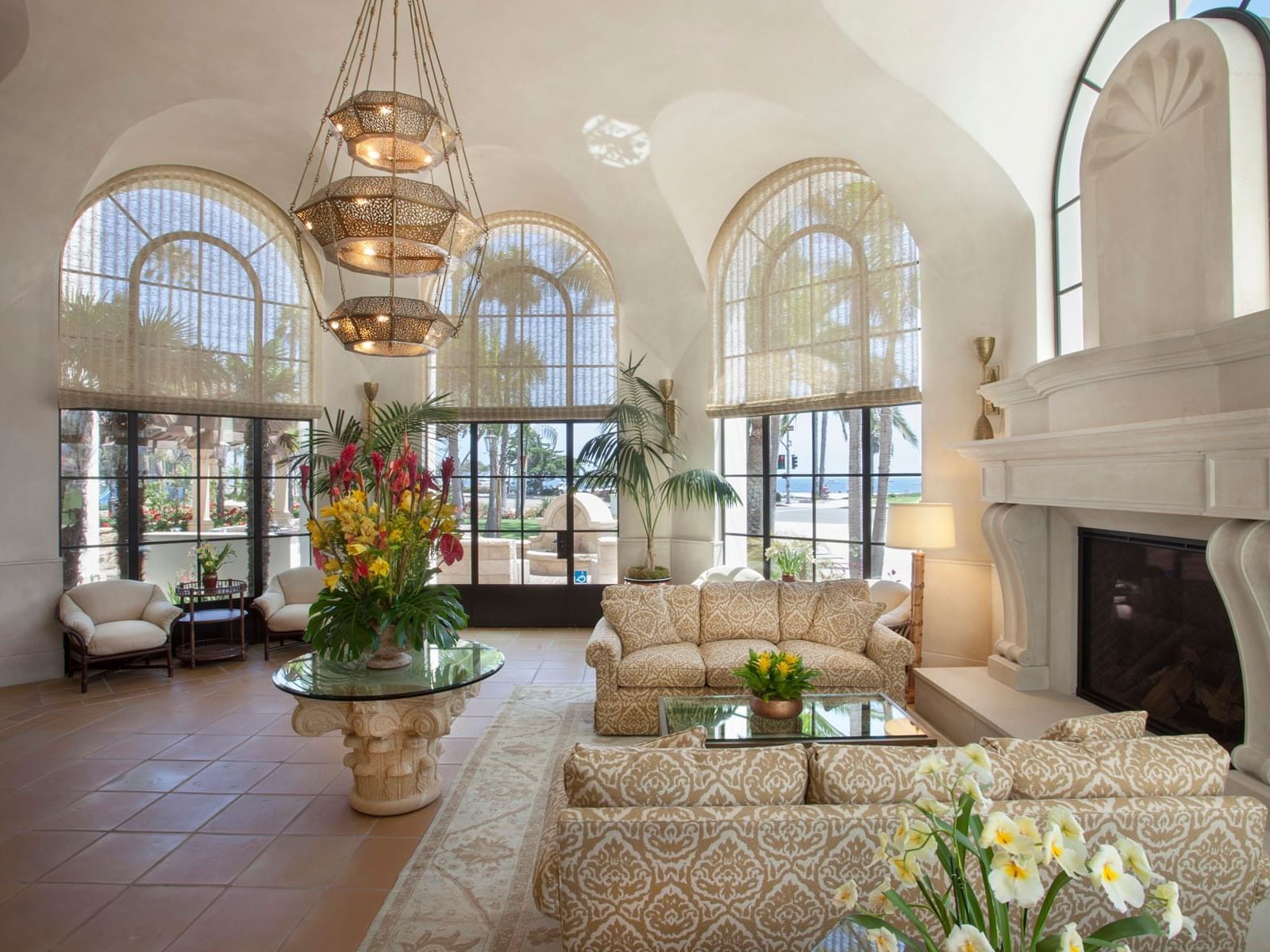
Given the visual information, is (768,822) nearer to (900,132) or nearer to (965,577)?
(965,577)

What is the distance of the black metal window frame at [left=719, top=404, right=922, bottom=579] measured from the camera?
6281 millimetres

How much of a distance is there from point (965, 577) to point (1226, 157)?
325 centimetres

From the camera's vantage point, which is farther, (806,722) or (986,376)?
(986,376)

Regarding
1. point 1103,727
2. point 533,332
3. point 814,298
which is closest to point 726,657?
point 1103,727

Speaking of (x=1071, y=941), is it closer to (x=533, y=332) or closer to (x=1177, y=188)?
(x=1177, y=188)

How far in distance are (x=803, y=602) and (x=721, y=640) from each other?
0.67 metres

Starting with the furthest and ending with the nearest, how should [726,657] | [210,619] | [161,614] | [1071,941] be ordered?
[210,619] < [161,614] < [726,657] < [1071,941]

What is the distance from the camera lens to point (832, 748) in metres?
2.23

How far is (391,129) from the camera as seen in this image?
121 inches

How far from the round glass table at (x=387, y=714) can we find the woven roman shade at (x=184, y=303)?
4159 millimetres

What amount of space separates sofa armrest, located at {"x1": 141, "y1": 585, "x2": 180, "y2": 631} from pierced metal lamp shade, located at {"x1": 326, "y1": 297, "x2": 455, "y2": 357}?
158 inches

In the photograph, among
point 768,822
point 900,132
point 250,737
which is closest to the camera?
point 768,822

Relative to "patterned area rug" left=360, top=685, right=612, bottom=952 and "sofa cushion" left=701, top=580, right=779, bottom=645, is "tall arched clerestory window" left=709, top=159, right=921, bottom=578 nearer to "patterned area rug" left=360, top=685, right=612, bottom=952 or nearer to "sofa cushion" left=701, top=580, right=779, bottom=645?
"sofa cushion" left=701, top=580, right=779, bottom=645

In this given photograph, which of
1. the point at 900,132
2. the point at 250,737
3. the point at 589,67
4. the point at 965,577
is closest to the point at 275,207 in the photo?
the point at 589,67
